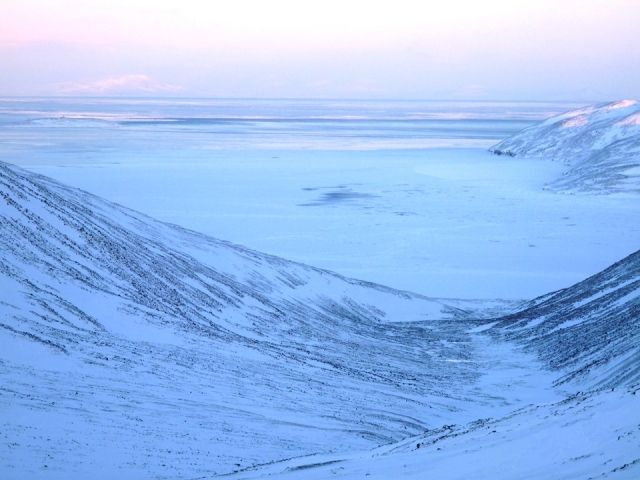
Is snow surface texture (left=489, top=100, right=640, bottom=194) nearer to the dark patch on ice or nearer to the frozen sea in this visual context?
the frozen sea

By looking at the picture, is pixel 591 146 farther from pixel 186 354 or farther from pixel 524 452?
pixel 524 452

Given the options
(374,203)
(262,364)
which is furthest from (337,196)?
(262,364)

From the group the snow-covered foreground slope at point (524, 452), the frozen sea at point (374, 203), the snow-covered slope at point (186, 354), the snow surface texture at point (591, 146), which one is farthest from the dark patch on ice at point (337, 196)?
the snow-covered foreground slope at point (524, 452)

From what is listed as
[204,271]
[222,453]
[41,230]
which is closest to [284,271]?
[204,271]

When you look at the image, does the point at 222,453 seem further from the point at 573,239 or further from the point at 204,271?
the point at 573,239

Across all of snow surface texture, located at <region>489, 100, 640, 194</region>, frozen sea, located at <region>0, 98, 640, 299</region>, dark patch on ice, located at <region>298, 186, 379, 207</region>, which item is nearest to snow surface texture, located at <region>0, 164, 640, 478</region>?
frozen sea, located at <region>0, 98, 640, 299</region>

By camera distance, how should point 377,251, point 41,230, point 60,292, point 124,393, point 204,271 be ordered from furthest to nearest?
1. point 377,251
2. point 204,271
3. point 41,230
4. point 60,292
5. point 124,393
